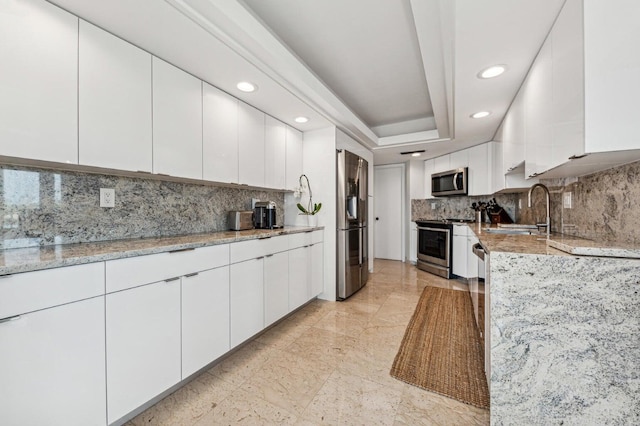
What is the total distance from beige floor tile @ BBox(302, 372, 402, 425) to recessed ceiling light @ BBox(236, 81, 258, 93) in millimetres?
2287

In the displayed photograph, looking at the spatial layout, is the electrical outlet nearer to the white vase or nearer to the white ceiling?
the white ceiling

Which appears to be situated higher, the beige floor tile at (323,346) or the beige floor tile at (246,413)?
the beige floor tile at (323,346)

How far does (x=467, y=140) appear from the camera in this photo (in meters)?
3.82

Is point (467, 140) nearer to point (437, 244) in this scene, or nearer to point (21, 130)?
point (437, 244)

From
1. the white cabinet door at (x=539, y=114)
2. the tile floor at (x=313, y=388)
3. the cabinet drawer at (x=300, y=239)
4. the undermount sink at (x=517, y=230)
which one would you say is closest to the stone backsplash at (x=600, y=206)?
the undermount sink at (x=517, y=230)

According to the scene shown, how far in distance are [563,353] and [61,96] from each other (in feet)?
8.64

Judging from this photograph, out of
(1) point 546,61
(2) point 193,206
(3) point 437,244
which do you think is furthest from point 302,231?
(3) point 437,244

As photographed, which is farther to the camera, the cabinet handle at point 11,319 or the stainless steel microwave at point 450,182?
the stainless steel microwave at point 450,182

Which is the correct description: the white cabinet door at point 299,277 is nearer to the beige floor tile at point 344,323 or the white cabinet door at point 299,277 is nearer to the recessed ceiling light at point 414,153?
the beige floor tile at point 344,323

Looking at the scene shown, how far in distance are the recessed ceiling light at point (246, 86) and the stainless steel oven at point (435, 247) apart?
346cm

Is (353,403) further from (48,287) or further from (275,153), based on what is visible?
(275,153)

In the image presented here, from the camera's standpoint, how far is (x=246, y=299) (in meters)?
2.01

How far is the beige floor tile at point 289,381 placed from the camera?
154 centimetres

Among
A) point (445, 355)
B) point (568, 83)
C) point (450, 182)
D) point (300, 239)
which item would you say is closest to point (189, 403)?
point (300, 239)
